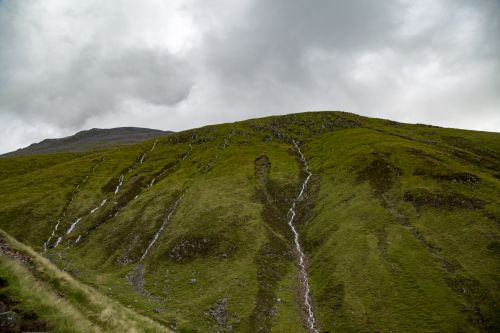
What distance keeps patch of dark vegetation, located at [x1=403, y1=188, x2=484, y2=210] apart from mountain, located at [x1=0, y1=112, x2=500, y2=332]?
42 centimetres

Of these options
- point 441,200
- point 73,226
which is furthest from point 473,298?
point 73,226

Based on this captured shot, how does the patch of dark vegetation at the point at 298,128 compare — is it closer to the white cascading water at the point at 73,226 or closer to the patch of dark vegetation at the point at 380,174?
the patch of dark vegetation at the point at 380,174

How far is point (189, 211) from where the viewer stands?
10369 cm

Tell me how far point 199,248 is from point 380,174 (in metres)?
57.3

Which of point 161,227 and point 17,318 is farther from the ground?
point 17,318

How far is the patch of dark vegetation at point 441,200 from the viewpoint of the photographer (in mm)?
81006

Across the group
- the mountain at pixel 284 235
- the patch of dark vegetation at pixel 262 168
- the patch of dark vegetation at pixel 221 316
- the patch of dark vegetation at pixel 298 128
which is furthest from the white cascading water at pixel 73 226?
the patch of dark vegetation at pixel 298 128

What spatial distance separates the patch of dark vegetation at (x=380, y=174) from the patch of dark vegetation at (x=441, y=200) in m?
8.62

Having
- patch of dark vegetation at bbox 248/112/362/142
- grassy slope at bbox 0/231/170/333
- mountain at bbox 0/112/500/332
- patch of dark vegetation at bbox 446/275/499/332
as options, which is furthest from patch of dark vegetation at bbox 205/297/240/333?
patch of dark vegetation at bbox 248/112/362/142

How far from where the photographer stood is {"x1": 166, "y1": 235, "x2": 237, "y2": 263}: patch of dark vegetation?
3184 inches

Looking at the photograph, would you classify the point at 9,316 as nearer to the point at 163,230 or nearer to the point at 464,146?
the point at 163,230

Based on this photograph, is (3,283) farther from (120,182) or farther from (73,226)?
(120,182)

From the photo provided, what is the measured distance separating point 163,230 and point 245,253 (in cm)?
2896

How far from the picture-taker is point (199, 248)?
8375 centimetres
